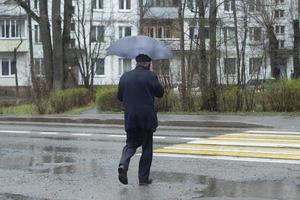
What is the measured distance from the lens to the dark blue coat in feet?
28.9

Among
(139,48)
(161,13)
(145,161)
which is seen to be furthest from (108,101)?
(161,13)

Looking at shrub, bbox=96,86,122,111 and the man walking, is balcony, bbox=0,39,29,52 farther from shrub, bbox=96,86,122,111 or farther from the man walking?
the man walking

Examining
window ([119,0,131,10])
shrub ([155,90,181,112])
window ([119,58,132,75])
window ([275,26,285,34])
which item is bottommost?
shrub ([155,90,181,112])

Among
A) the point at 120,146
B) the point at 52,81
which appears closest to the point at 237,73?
the point at 52,81

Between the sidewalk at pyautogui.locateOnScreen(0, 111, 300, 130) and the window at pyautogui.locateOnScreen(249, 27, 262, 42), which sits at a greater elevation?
the window at pyautogui.locateOnScreen(249, 27, 262, 42)

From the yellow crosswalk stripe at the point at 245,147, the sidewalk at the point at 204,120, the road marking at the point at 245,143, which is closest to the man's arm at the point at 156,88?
the yellow crosswalk stripe at the point at 245,147

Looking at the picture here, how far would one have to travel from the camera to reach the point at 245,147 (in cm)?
1295

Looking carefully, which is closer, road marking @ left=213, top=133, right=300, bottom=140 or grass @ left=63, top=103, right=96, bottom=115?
road marking @ left=213, top=133, right=300, bottom=140

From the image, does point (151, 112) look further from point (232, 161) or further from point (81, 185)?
point (232, 161)

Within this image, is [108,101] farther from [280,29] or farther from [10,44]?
[280,29]

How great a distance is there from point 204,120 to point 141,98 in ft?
38.4

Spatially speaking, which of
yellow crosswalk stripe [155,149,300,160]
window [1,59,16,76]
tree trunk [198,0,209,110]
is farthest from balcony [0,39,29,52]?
yellow crosswalk stripe [155,149,300,160]

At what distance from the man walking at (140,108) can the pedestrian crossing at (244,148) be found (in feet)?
9.49

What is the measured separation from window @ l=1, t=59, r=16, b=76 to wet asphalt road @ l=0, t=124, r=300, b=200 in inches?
2181
